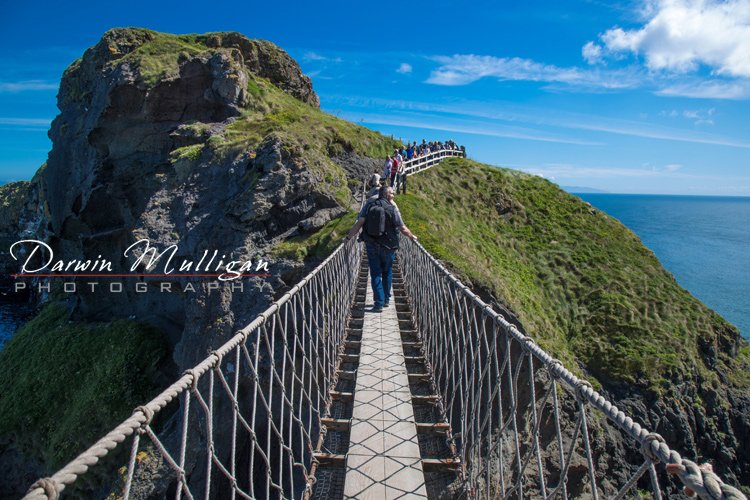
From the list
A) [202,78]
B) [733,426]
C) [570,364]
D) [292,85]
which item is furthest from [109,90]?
[733,426]

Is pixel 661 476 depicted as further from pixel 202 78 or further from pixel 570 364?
pixel 202 78

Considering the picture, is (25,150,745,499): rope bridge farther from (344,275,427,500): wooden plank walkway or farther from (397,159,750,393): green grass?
(397,159,750,393): green grass

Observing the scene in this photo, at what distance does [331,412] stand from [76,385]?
59.5 ft

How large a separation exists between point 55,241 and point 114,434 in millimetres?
35189

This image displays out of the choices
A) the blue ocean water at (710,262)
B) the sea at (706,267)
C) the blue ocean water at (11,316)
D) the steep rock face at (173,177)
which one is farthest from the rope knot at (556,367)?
the blue ocean water at (710,262)

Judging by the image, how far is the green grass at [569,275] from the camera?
1492 centimetres

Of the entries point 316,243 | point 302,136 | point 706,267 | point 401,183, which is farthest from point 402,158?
point 706,267

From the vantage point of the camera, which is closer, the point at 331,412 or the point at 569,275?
the point at 331,412

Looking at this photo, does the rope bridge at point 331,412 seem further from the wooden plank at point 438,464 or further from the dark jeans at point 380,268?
the dark jeans at point 380,268

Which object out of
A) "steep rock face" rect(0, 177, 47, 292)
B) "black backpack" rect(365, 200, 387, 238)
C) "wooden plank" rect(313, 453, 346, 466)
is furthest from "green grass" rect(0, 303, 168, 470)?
"steep rock face" rect(0, 177, 47, 292)

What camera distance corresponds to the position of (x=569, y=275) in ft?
63.7

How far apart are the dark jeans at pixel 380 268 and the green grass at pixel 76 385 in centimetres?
1325

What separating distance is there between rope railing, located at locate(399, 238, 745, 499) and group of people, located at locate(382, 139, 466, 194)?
23.5ft

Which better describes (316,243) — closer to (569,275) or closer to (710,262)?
(569,275)
